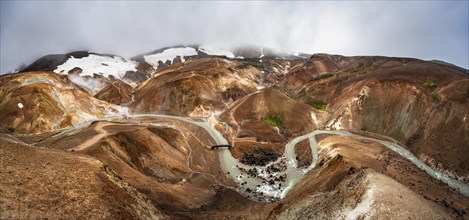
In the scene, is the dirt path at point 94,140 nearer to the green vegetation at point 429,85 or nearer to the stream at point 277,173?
the stream at point 277,173

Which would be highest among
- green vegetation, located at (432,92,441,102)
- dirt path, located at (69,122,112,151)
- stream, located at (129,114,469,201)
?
green vegetation, located at (432,92,441,102)

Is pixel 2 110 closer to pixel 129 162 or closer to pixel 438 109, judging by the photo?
pixel 129 162

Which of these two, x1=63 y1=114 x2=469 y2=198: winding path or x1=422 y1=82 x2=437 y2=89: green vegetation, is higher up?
x1=422 y1=82 x2=437 y2=89: green vegetation

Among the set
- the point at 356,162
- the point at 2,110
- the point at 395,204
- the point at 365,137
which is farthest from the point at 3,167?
the point at 2,110

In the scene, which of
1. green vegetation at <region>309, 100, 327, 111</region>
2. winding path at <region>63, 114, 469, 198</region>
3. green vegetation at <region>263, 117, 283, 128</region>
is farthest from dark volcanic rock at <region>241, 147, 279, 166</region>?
green vegetation at <region>309, 100, 327, 111</region>

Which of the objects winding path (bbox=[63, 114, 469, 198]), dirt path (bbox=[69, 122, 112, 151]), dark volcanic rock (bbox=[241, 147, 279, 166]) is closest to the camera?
dirt path (bbox=[69, 122, 112, 151])

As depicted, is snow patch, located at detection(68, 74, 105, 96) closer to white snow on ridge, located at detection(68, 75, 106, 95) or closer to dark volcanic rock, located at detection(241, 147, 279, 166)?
white snow on ridge, located at detection(68, 75, 106, 95)

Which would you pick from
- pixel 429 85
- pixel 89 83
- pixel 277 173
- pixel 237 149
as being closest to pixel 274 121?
pixel 237 149
